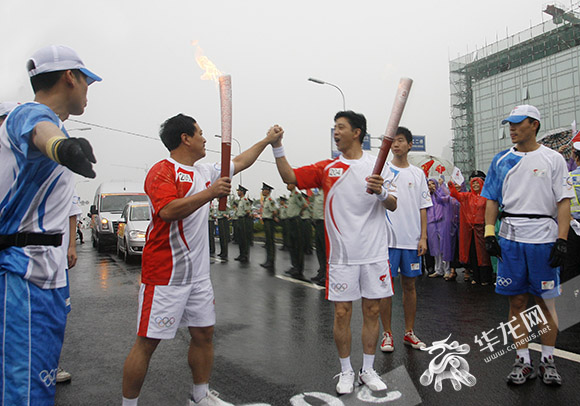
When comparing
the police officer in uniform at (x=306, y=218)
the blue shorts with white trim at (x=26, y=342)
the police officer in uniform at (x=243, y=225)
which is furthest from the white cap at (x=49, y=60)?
the police officer in uniform at (x=243, y=225)

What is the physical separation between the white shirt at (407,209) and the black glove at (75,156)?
10.9ft

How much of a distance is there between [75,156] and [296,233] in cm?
882

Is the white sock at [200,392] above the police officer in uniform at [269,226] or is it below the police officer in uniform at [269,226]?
below

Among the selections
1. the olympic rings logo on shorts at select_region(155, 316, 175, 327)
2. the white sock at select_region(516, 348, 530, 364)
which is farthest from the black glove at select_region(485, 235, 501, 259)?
the olympic rings logo on shorts at select_region(155, 316, 175, 327)

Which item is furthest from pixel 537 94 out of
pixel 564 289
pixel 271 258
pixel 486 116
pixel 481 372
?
pixel 481 372

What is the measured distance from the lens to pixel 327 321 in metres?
5.66

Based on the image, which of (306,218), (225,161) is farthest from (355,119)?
(306,218)

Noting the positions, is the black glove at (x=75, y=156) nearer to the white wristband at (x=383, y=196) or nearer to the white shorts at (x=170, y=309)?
the white shorts at (x=170, y=309)

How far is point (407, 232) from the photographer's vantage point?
4.57 metres

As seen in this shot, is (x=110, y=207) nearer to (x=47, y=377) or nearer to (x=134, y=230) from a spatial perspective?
(x=134, y=230)

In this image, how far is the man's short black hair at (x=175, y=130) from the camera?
303 centimetres

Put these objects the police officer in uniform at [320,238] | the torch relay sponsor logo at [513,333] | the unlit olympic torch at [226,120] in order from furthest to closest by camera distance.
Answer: the police officer in uniform at [320,238] < the torch relay sponsor logo at [513,333] < the unlit olympic torch at [226,120]

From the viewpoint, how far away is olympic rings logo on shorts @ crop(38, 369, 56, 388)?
6.28ft

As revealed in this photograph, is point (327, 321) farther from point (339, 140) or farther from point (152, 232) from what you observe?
point (152, 232)
